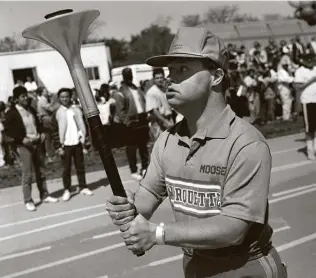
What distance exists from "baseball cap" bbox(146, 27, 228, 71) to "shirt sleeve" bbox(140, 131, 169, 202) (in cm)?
37

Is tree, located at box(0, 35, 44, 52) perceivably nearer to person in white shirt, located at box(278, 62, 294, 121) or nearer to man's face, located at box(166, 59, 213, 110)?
man's face, located at box(166, 59, 213, 110)

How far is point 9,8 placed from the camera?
5.50m

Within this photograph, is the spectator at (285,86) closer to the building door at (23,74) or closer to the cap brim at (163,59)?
the building door at (23,74)

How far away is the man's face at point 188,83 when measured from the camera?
6.89 ft

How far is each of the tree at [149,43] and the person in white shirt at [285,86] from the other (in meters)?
25.0

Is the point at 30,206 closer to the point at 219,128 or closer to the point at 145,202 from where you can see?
the point at 145,202

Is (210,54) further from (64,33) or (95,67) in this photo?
(95,67)

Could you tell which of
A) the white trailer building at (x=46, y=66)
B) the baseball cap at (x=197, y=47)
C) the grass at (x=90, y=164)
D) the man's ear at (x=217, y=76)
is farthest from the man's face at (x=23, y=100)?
the white trailer building at (x=46, y=66)

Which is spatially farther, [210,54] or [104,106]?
[104,106]

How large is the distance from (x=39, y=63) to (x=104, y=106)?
972cm

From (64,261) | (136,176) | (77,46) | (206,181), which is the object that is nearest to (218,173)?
(206,181)

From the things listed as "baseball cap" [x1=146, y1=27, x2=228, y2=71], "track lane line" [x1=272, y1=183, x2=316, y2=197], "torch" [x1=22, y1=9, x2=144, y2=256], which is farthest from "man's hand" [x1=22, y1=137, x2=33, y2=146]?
"torch" [x1=22, y1=9, x2=144, y2=256]

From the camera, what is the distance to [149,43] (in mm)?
46469

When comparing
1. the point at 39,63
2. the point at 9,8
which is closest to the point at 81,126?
the point at 9,8
